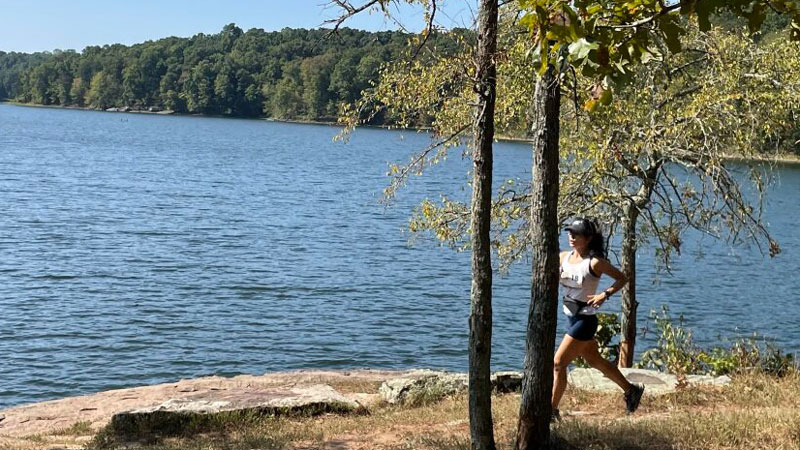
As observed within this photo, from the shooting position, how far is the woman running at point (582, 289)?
8.24 m

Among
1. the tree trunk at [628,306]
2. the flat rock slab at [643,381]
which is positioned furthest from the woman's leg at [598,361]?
the tree trunk at [628,306]

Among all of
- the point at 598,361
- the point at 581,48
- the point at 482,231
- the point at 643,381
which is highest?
the point at 581,48

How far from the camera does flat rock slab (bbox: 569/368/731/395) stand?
33.5 feet

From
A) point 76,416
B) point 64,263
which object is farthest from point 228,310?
point 76,416

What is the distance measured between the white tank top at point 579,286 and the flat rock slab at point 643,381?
7.17ft

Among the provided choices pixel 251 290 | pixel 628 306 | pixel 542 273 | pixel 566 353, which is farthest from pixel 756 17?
pixel 251 290

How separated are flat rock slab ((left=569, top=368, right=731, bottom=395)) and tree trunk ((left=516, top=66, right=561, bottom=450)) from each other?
334 cm

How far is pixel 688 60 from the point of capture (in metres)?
13.8

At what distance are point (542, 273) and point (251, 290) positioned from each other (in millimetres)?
19614

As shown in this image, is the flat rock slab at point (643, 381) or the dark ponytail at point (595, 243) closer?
the dark ponytail at point (595, 243)

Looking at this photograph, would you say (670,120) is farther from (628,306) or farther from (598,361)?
(598,361)

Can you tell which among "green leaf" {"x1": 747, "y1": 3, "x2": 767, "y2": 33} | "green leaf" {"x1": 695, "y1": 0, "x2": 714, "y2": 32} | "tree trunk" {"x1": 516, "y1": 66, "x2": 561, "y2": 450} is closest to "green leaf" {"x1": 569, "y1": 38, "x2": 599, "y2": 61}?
"green leaf" {"x1": 695, "y1": 0, "x2": 714, "y2": 32}

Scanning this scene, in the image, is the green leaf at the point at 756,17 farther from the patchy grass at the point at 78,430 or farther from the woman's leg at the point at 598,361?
the patchy grass at the point at 78,430

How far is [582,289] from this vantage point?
8.26m
